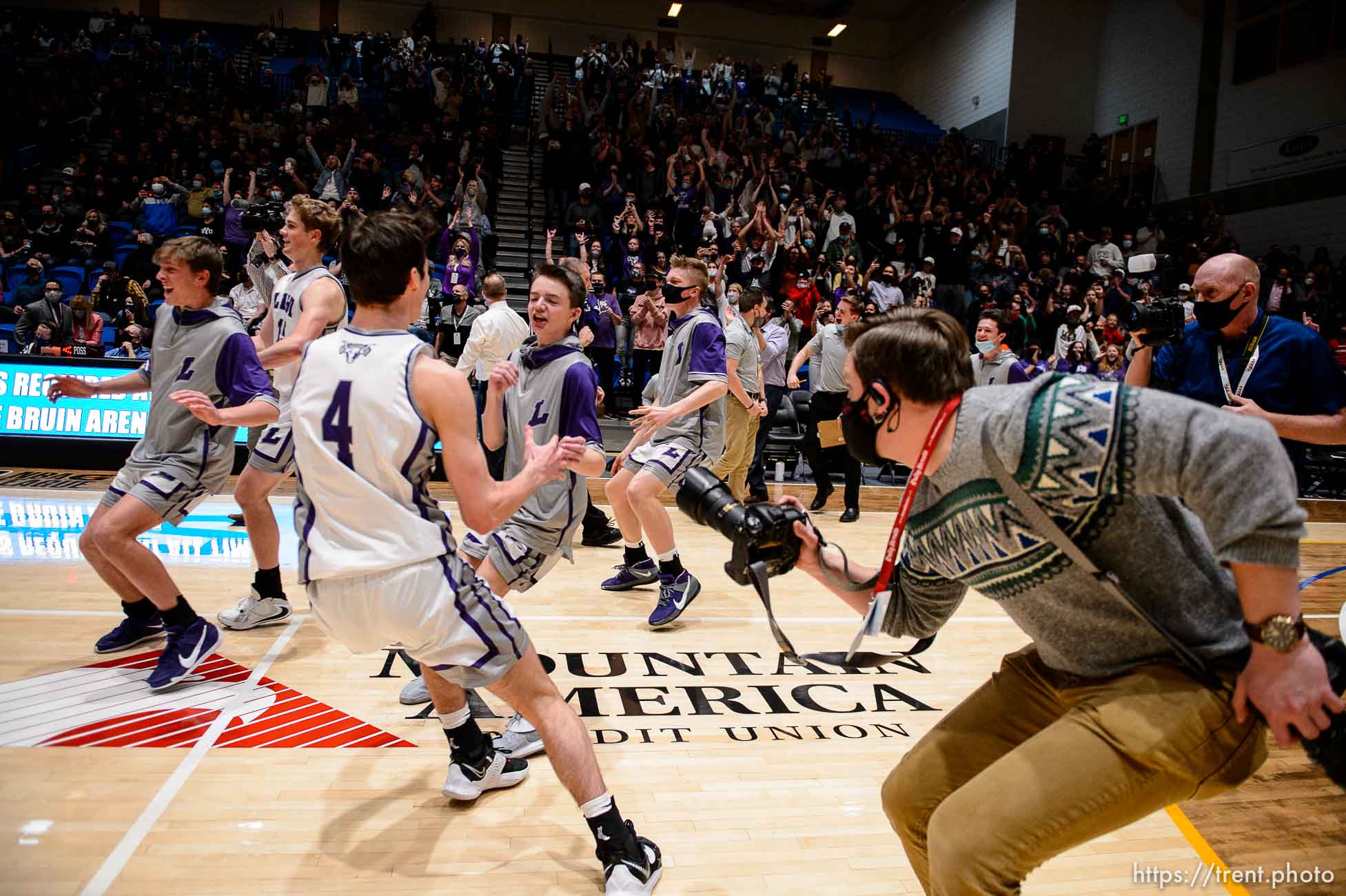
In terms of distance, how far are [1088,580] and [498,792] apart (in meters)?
2.16

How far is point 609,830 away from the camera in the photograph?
2469mm

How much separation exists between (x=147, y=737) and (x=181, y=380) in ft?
4.95

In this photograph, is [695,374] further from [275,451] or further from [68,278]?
[68,278]

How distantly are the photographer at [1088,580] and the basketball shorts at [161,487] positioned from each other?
316 cm

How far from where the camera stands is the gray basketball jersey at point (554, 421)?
3539 mm

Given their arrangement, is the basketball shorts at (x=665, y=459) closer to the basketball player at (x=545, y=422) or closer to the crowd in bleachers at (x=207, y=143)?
the basketball player at (x=545, y=422)

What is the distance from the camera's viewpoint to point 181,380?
3.90 m

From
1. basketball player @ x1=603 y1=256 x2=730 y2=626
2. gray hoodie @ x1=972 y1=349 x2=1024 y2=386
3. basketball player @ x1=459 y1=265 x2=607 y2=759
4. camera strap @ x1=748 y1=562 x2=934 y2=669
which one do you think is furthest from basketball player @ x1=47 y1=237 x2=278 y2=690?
gray hoodie @ x1=972 y1=349 x2=1024 y2=386

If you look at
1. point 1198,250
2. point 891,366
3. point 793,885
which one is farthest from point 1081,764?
point 1198,250

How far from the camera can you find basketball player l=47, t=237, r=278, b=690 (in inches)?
148

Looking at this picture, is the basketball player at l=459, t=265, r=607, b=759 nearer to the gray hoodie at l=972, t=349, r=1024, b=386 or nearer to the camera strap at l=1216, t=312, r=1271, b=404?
the camera strap at l=1216, t=312, r=1271, b=404

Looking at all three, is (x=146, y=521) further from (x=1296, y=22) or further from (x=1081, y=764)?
(x=1296, y=22)

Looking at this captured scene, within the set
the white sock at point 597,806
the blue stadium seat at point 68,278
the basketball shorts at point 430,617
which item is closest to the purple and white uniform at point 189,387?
the basketball shorts at point 430,617

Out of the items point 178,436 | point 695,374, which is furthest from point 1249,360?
point 178,436
